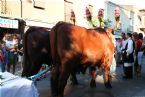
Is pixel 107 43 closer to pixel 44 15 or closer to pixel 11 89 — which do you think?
pixel 11 89

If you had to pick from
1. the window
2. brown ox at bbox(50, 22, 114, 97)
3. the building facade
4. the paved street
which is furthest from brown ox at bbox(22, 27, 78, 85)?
the window

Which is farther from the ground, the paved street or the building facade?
the building facade

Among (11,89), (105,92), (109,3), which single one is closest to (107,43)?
(105,92)

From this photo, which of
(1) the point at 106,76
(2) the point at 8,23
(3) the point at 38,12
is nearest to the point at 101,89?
(1) the point at 106,76

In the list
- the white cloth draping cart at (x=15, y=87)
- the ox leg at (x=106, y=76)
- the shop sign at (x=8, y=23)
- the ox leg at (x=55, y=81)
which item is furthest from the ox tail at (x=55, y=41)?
the shop sign at (x=8, y=23)

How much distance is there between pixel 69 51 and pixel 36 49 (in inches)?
59.6

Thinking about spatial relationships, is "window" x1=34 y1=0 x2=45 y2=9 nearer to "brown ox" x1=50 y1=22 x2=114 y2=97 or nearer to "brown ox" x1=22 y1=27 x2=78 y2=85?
"brown ox" x1=22 y1=27 x2=78 y2=85

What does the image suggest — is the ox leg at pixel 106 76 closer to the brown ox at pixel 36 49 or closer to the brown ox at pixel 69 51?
the brown ox at pixel 69 51

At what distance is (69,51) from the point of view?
8.10 m

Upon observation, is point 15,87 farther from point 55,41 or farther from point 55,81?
point 55,81

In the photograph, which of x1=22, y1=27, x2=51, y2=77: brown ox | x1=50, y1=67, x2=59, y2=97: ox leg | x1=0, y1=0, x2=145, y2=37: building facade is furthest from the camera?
x1=0, y1=0, x2=145, y2=37: building facade

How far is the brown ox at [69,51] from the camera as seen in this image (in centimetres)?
812

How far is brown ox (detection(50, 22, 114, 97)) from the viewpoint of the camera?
320 inches

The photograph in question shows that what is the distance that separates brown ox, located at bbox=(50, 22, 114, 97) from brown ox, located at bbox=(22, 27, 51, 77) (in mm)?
857
